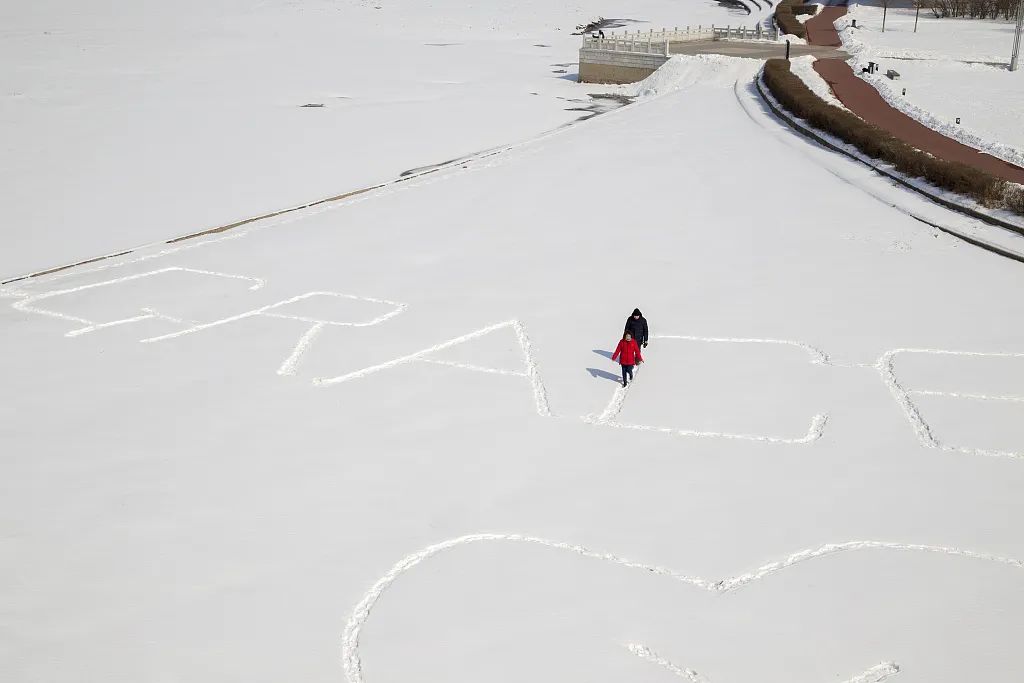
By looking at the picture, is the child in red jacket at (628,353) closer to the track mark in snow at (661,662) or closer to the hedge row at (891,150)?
the track mark in snow at (661,662)

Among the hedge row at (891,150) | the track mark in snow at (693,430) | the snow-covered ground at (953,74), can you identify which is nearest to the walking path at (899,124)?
the snow-covered ground at (953,74)

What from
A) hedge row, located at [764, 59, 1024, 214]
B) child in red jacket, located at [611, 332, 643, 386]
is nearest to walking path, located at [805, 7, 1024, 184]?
hedge row, located at [764, 59, 1024, 214]

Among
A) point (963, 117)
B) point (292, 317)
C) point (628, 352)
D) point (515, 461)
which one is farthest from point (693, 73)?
point (515, 461)

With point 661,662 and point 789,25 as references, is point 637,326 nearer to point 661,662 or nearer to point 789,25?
point 661,662

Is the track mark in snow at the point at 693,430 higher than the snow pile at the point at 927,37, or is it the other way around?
the snow pile at the point at 927,37

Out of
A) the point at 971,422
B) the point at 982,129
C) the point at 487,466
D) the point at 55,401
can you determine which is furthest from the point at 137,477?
the point at 982,129

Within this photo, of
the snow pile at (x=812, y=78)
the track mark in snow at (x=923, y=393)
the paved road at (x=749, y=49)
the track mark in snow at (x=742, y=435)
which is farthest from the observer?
the paved road at (x=749, y=49)
